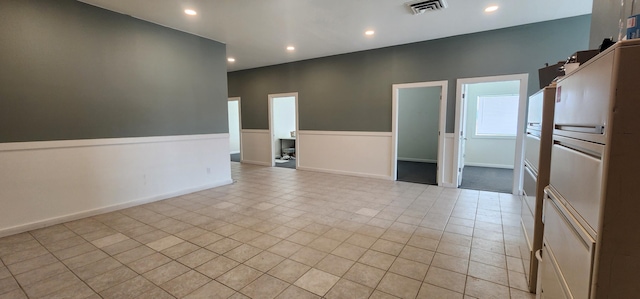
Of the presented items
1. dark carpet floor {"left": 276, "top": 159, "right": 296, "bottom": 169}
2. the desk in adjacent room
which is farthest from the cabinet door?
the desk in adjacent room

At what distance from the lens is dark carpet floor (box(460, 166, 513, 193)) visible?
16.4ft

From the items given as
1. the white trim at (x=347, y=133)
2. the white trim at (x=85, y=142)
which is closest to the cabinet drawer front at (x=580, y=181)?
the white trim at (x=347, y=133)

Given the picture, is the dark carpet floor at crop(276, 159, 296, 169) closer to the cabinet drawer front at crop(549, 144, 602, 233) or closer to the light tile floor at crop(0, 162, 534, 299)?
the light tile floor at crop(0, 162, 534, 299)

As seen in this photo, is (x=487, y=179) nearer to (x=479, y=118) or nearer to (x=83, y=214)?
(x=479, y=118)

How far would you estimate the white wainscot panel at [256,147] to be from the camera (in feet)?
24.8

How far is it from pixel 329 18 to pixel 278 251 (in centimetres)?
334

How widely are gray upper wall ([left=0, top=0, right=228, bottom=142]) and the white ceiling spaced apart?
1.00 ft

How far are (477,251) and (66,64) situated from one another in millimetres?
5200

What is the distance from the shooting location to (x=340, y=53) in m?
6.02

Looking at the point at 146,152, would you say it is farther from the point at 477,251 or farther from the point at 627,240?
the point at 627,240

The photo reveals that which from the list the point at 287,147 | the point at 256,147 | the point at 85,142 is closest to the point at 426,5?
the point at 85,142

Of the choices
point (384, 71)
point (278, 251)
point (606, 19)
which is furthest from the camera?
point (384, 71)

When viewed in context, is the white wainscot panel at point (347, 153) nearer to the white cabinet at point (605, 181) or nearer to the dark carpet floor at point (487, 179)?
the dark carpet floor at point (487, 179)

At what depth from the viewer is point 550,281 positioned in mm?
1344
